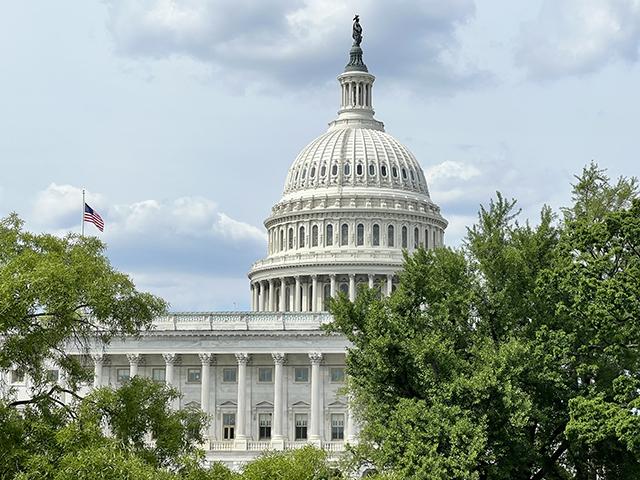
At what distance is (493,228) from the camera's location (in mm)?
69000

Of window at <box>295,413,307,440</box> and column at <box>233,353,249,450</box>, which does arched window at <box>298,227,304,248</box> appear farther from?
window at <box>295,413,307,440</box>

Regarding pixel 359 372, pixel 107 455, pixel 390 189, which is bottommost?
pixel 107 455

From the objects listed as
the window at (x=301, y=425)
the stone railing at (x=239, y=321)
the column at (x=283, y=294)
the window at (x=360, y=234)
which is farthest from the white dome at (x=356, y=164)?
the window at (x=301, y=425)

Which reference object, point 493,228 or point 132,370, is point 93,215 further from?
point 493,228

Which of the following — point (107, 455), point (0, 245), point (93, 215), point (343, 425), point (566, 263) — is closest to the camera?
→ point (107, 455)

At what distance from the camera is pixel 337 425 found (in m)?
133

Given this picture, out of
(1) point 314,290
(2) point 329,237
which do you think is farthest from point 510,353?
(2) point 329,237

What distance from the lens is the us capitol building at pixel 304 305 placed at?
133 meters

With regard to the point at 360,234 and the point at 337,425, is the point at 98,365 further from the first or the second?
the point at 360,234

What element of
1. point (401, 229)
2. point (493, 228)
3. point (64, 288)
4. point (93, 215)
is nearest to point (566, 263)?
point (493, 228)

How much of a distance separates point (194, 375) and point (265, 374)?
7.11m

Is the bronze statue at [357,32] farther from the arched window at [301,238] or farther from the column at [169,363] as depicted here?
the column at [169,363]

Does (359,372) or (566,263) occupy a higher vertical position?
(566,263)

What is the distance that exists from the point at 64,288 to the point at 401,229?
123611 mm
